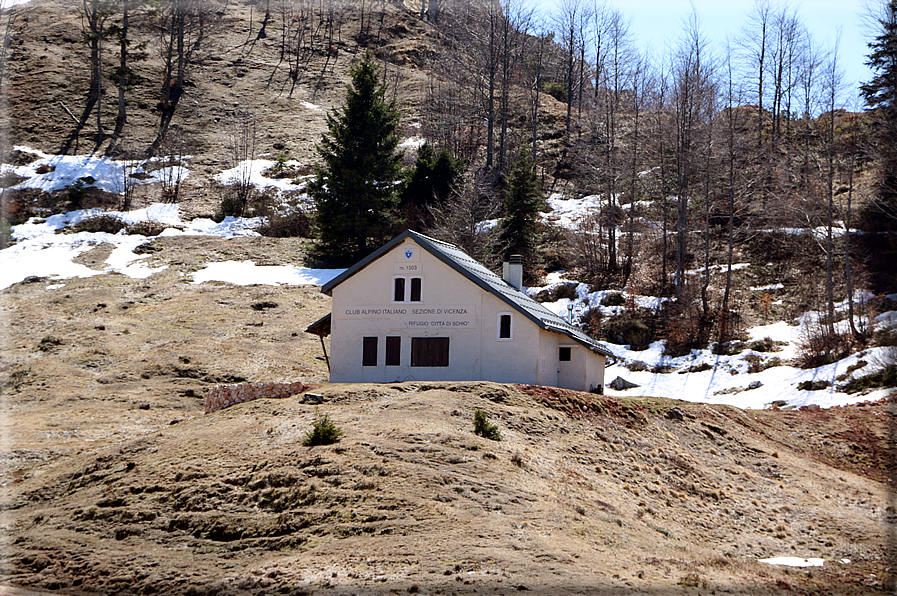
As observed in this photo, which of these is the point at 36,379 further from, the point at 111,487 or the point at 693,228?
the point at 693,228

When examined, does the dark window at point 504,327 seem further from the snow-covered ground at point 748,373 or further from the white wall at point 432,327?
the snow-covered ground at point 748,373

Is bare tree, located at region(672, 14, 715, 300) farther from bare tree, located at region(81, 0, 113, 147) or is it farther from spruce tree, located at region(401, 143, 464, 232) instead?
bare tree, located at region(81, 0, 113, 147)

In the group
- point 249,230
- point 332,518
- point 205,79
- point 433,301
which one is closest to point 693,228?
point 433,301

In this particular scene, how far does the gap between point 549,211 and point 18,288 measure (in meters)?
38.3

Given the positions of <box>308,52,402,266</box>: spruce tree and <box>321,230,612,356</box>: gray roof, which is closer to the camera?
<box>321,230,612,356</box>: gray roof

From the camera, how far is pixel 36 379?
32.3m

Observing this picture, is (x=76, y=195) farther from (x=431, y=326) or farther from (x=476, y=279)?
(x=476, y=279)

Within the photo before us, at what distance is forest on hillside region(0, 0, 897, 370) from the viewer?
144 feet

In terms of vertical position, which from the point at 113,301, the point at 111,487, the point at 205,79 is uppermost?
the point at 205,79

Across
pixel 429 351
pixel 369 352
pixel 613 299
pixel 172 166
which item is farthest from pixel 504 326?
pixel 172 166

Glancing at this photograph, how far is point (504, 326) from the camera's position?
2867 cm

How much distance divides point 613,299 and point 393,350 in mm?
20876

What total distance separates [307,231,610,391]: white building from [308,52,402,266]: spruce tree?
73.8 ft

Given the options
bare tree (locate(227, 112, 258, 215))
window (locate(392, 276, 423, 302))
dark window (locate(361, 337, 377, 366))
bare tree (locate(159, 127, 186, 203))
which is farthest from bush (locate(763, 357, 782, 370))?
bare tree (locate(159, 127, 186, 203))
